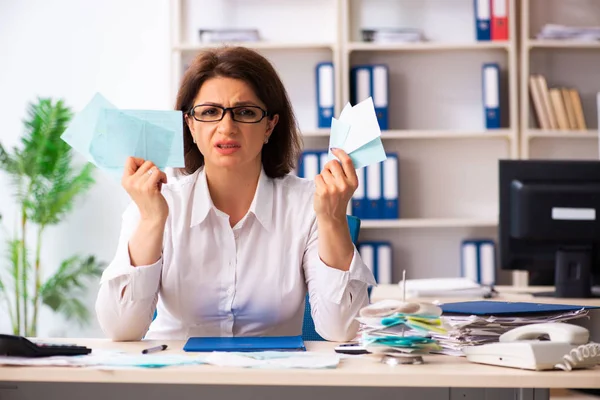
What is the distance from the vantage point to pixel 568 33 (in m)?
3.93

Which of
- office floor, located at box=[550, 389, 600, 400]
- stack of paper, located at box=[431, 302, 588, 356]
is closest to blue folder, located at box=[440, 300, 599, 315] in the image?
stack of paper, located at box=[431, 302, 588, 356]

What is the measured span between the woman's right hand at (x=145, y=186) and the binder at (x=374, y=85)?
241cm

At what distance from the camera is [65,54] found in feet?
14.2

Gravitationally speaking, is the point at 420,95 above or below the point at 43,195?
above

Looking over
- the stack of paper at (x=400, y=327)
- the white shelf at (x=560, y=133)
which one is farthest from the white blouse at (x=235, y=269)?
the white shelf at (x=560, y=133)

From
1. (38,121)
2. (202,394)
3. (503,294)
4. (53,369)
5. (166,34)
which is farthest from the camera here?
(166,34)

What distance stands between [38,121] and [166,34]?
2.75 feet

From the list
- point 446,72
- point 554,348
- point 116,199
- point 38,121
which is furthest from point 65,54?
point 554,348

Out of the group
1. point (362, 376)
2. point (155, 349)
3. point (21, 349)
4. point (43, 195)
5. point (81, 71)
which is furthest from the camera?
point (81, 71)

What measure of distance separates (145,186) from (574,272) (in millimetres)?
1595

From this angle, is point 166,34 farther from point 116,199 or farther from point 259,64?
point 259,64

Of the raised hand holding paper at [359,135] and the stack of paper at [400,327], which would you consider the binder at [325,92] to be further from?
the stack of paper at [400,327]

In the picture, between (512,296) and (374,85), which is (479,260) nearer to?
(374,85)

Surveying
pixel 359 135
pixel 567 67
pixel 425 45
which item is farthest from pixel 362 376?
pixel 567 67
